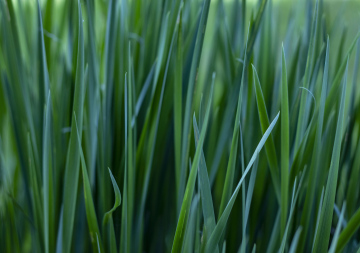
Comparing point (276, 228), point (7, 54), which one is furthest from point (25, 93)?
point (276, 228)

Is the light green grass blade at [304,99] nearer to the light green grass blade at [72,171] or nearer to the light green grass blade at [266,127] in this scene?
the light green grass blade at [266,127]

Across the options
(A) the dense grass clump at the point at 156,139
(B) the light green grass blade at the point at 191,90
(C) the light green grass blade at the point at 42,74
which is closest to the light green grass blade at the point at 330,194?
(A) the dense grass clump at the point at 156,139

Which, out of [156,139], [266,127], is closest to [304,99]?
[266,127]

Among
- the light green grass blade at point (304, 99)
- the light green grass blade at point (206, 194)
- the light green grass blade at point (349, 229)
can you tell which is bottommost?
the light green grass blade at point (349, 229)

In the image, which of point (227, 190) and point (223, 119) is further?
point (223, 119)

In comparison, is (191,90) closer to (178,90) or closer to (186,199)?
(178,90)

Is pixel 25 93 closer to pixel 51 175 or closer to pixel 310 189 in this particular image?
pixel 51 175

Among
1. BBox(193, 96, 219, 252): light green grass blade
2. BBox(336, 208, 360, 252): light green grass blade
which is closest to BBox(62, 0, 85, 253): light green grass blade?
BBox(193, 96, 219, 252): light green grass blade

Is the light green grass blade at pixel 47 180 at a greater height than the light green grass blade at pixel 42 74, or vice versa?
the light green grass blade at pixel 42 74
